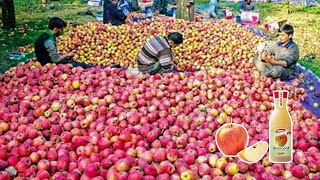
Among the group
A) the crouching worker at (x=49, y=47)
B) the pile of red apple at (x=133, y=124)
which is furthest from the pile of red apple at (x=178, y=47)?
the pile of red apple at (x=133, y=124)

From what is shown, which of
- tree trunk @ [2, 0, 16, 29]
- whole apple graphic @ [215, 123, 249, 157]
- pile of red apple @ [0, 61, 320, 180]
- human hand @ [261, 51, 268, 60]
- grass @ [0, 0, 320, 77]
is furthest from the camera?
tree trunk @ [2, 0, 16, 29]

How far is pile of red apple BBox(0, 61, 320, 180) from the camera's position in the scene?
9.86 feet

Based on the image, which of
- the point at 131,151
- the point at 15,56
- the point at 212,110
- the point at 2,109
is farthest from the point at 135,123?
the point at 15,56

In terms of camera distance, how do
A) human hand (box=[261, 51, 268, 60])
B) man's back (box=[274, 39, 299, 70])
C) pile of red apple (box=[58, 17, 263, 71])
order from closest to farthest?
human hand (box=[261, 51, 268, 60]) → man's back (box=[274, 39, 299, 70]) → pile of red apple (box=[58, 17, 263, 71])

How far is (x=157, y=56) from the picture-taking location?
5973 millimetres

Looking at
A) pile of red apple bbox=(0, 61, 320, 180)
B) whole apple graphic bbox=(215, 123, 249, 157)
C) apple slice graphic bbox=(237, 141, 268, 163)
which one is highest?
whole apple graphic bbox=(215, 123, 249, 157)

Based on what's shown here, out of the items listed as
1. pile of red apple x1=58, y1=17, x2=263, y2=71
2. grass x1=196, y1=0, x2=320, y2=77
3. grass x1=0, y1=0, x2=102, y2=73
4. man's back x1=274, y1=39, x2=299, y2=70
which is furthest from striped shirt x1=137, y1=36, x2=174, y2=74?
grass x1=196, y1=0, x2=320, y2=77

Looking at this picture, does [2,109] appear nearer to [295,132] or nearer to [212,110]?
[212,110]

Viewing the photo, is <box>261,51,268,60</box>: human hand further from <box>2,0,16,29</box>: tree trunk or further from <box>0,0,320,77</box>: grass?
<box>2,0,16,29</box>: tree trunk

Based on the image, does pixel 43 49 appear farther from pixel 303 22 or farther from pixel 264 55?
pixel 303 22

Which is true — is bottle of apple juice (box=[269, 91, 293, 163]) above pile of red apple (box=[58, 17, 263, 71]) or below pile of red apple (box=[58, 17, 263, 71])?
above

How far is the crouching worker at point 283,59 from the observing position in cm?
603

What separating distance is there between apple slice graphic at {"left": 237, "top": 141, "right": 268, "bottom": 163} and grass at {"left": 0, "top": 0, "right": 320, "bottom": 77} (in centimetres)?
652

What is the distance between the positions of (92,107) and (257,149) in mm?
2085
